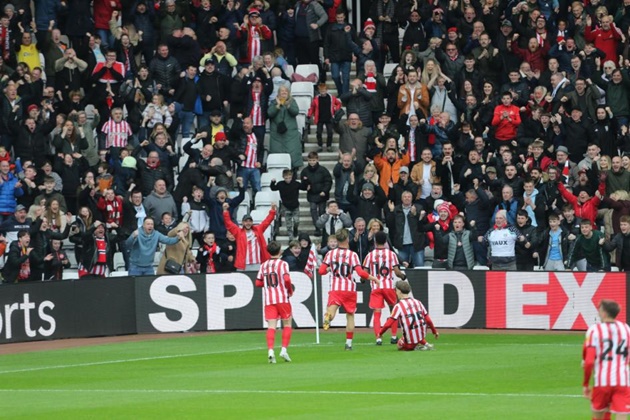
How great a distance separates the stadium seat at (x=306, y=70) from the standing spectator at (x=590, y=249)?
33.3ft

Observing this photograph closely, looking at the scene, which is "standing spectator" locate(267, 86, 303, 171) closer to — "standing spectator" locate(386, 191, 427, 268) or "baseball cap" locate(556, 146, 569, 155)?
"standing spectator" locate(386, 191, 427, 268)

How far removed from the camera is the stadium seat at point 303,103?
3509 centimetres

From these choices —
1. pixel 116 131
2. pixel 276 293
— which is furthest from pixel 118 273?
pixel 276 293

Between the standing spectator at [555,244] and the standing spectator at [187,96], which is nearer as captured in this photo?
the standing spectator at [555,244]

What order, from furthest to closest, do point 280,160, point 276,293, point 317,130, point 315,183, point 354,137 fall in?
point 317,130 < point 280,160 < point 354,137 < point 315,183 < point 276,293

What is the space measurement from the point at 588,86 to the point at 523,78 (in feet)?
5.75

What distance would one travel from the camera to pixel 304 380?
20.0m

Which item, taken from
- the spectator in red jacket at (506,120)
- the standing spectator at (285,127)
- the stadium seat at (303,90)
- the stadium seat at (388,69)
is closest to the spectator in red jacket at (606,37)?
the spectator in red jacket at (506,120)

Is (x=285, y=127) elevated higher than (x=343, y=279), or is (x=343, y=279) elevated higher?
(x=285, y=127)

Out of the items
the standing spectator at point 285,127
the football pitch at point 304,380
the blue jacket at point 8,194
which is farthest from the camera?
the standing spectator at point 285,127

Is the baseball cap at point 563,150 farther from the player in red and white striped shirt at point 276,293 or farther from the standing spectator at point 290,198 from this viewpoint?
the player in red and white striped shirt at point 276,293

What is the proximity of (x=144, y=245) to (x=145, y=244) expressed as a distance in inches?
1.5

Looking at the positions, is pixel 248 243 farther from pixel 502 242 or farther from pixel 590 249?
pixel 590 249

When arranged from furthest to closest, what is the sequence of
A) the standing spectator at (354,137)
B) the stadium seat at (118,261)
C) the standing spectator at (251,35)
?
the standing spectator at (251,35), the standing spectator at (354,137), the stadium seat at (118,261)
